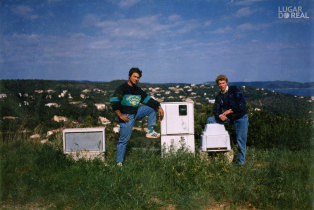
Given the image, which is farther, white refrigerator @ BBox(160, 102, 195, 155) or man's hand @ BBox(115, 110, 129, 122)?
white refrigerator @ BBox(160, 102, 195, 155)

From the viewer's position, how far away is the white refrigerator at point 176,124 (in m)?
5.20

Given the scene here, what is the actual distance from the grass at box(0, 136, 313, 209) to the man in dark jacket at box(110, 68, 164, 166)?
574 millimetres

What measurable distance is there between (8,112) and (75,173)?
683 cm

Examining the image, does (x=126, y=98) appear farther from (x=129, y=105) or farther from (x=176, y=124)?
(x=176, y=124)

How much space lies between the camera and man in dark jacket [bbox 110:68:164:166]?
4723mm

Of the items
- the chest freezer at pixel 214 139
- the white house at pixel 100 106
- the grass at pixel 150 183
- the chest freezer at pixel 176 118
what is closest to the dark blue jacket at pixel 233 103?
the chest freezer at pixel 214 139

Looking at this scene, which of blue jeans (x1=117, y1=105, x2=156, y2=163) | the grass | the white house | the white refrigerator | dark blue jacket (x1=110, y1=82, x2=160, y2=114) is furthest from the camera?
the white house

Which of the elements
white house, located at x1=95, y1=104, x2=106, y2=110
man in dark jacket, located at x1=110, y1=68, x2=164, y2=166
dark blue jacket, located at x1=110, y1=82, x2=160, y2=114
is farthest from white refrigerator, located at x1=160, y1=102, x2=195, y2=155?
white house, located at x1=95, y1=104, x2=106, y2=110

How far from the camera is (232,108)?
4.80 m

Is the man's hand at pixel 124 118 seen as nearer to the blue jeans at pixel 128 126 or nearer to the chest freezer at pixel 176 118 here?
the blue jeans at pixel 128 126

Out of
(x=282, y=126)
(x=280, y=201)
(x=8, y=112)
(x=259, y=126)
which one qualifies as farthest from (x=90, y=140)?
(x=8, y=112)

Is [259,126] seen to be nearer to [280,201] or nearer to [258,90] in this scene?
[280,201]

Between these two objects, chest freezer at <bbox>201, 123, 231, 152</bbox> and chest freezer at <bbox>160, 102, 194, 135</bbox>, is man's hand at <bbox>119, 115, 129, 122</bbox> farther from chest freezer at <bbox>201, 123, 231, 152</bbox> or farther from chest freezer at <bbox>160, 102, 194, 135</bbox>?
chest freezer at <bbox>201, 123, 231, 152</bbox>

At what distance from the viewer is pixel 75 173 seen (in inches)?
178
